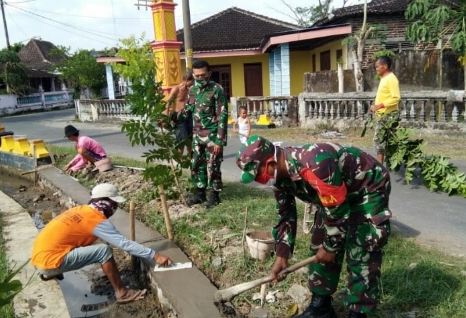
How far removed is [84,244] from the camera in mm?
4180

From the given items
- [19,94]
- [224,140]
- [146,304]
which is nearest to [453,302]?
[146,304]

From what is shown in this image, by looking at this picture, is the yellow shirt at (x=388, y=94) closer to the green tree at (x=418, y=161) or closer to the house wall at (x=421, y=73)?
the green tree at (x=418, y=161)

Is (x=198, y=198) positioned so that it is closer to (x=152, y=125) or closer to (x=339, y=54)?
(x=152, y=125)

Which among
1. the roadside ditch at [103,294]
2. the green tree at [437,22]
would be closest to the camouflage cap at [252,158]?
the roadside ditch at [103,294]

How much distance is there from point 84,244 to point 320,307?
2.35 m

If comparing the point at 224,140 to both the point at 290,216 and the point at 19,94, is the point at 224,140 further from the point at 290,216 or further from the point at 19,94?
the point at 19,94

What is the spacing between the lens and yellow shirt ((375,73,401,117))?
21.0 ft

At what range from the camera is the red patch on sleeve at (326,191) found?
94.1 inches

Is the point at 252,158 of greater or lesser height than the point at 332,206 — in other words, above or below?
above

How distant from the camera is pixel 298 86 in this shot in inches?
758

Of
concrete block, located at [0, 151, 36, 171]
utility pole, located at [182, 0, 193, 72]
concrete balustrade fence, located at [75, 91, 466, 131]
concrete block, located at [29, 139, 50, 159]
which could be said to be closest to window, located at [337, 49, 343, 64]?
concrete balustrade fence, located at [75, 91, 466, 131]

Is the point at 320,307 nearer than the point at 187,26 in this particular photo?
Yes

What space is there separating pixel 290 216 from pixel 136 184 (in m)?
4.61

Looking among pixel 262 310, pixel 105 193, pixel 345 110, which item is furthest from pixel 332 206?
pixel 345 110
